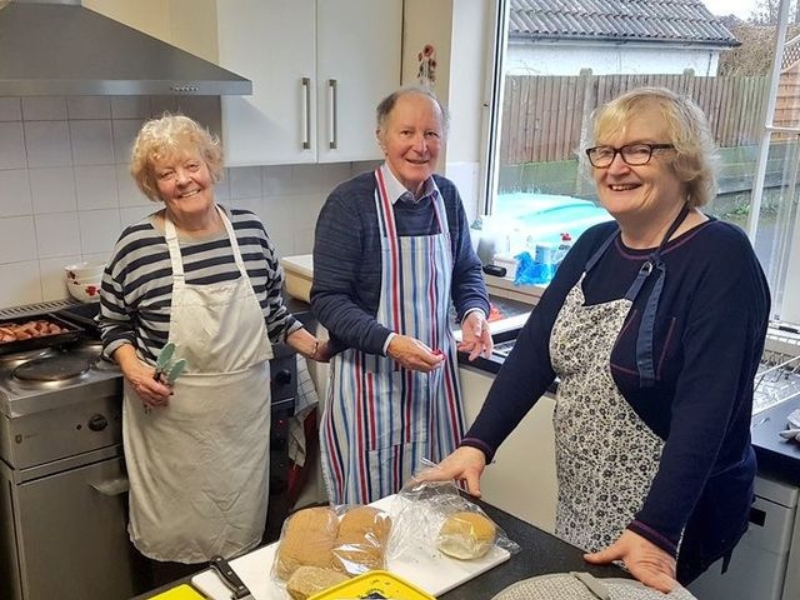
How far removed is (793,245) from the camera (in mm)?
1910

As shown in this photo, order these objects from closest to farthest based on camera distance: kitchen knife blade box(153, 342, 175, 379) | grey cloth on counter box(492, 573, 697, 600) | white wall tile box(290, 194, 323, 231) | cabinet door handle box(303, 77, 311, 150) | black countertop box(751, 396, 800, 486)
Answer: grey cloth on counter box(492, 573, 697, 600) → black countertop box(751, 396, 800, 486) → kitchen knife blade box(153, 342, 175, 379) → cabinet door handle box(303, 77, 311, 150) → white wall tile box(290, 194, 323, 231)

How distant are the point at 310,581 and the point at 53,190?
1637mm

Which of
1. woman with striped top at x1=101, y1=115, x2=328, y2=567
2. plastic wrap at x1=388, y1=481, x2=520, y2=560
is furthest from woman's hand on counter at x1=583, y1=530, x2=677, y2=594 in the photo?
woman with striped top at x1=101, y1=115, x2=328, y2=567

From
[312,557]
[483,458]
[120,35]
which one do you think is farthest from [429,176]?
[312,557]

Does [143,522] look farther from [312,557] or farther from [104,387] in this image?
[312,557]

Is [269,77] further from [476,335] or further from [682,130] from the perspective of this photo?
[682,130]

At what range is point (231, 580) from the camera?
37.9 inches

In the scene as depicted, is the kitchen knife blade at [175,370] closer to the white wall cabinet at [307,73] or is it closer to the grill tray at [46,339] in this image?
the grill tray at [46,339]

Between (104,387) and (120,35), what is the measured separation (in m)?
0.86

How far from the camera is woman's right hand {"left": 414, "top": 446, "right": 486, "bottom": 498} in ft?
3.76

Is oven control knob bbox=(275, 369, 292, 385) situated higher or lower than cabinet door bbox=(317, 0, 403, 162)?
lower

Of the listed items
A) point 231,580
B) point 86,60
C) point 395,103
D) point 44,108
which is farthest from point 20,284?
point 231,580

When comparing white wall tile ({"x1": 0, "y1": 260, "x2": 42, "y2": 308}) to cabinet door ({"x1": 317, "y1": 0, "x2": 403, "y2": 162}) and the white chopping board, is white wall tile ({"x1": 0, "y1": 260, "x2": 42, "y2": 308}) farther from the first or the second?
the white chopping board

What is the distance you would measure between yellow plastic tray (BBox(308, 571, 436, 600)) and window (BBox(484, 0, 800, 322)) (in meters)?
1.20
